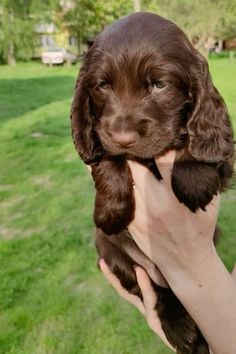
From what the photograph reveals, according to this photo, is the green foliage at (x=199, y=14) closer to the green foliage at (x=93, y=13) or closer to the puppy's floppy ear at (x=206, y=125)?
the green foliage at (x=93, y=13)

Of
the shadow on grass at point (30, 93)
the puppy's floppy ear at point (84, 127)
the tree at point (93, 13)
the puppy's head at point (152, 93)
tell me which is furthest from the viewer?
the tree at point (93, 13)

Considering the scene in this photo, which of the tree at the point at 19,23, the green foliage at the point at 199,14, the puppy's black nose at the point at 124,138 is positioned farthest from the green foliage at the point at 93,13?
the puppy's black nose at the point at 124,138

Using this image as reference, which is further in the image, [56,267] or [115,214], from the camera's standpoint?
[56,267]

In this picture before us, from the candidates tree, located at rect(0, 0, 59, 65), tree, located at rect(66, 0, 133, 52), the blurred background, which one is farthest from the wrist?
tree, located at rect(66, 0, 133, 52)

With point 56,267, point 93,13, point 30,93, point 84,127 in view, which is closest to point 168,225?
point 84,127

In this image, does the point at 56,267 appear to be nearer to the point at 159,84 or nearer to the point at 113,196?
the point at 113,196

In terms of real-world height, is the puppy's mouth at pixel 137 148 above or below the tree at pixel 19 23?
above

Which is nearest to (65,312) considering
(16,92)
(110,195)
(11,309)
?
(11,309)
